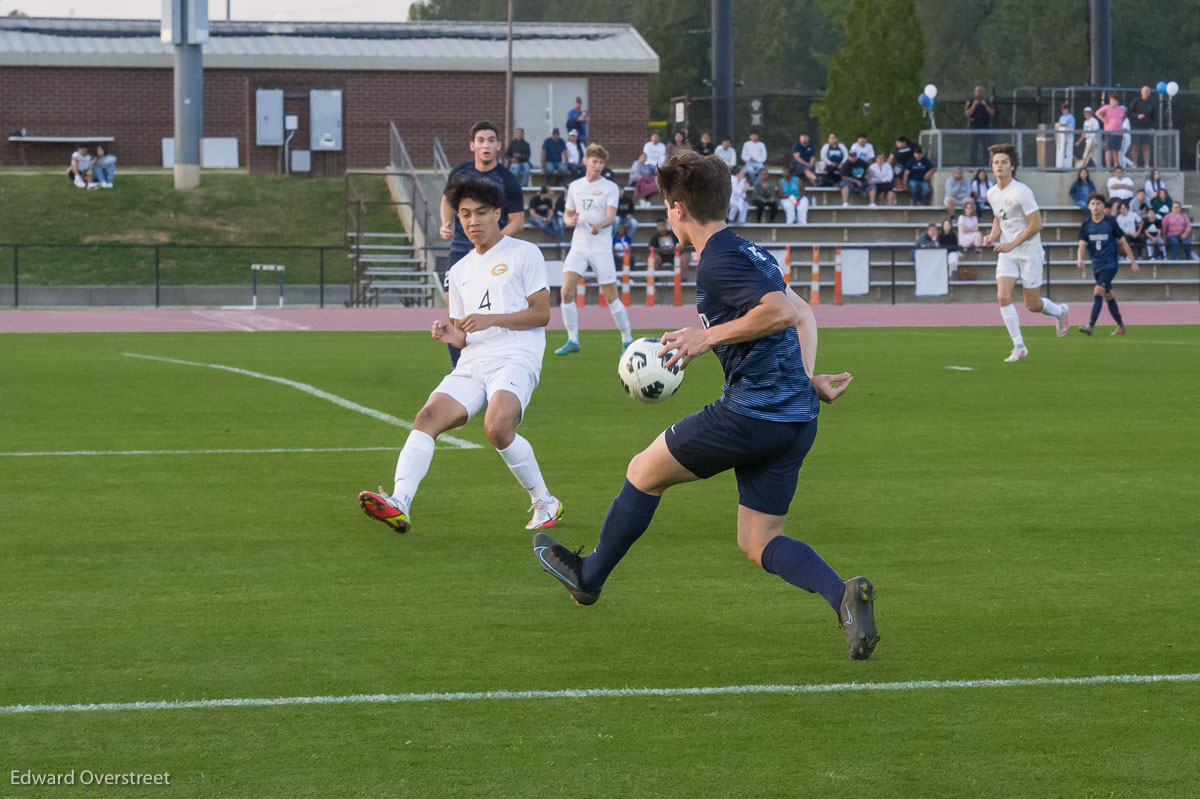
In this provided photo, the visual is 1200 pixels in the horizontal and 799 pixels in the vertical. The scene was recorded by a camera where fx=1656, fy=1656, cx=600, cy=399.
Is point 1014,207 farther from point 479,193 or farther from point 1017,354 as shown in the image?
point 479,193

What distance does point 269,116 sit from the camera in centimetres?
5116

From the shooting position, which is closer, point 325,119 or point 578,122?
point 578,122

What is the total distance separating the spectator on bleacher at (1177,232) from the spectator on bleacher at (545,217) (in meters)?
13.7

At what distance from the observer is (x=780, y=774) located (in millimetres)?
4520

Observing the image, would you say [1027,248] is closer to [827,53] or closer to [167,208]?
[167,208]

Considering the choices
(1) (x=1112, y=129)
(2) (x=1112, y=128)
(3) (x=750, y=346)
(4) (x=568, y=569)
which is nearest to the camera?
(3) (x=750, y=346)

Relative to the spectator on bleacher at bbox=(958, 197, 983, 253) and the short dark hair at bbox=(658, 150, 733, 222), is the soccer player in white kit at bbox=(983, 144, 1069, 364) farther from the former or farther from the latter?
the spectator on bleacher at bbox=(958, 197, 983, 253)

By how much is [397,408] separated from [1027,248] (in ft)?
25.5

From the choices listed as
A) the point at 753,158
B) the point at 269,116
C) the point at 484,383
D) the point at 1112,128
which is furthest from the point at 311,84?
the point at 484,383

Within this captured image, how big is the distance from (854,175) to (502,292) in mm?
32716

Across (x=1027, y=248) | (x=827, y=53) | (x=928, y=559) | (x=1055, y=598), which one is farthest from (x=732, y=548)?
(x=827, y=53)

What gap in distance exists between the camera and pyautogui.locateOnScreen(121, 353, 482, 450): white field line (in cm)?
1171

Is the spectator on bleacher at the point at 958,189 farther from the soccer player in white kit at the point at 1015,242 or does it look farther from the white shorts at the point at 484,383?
the white shorts at the point at 484,383

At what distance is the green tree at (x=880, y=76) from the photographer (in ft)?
217
